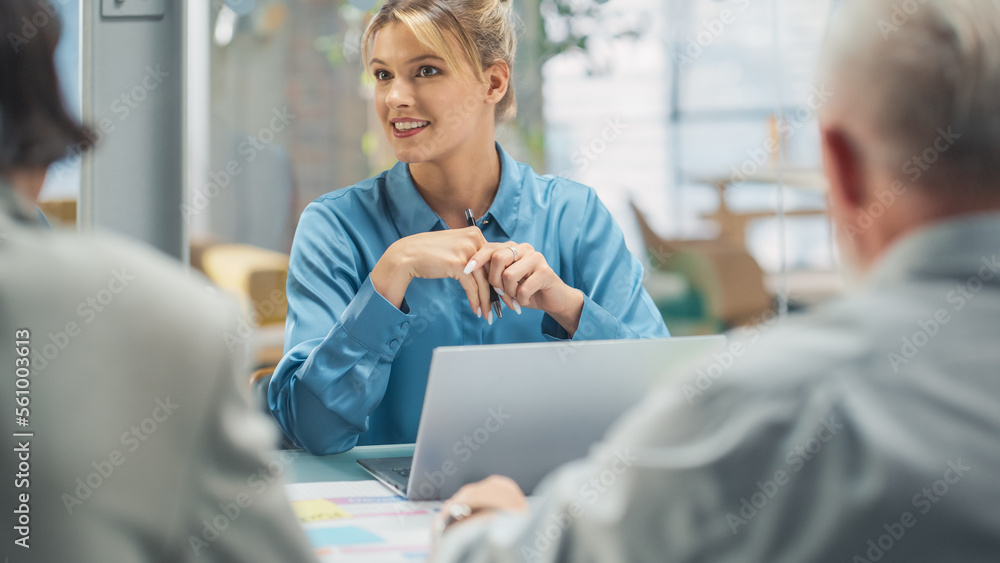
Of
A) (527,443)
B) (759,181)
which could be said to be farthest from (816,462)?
(759,181)

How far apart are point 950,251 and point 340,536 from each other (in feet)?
1.98

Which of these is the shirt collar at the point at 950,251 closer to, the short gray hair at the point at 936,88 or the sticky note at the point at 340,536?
the short gray hair at the point at 936,88

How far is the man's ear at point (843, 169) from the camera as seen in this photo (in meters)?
0.54

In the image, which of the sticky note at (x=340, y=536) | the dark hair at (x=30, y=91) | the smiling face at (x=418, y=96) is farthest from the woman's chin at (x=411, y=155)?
the dark hair at (x=30, y=91)

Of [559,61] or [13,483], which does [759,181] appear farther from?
[13,483]

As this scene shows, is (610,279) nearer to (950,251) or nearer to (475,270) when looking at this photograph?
(475,270)

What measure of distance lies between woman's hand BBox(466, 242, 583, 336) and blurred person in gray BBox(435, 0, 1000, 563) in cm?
77

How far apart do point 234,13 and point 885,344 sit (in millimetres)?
3019

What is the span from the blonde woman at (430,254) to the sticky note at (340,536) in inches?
14.9

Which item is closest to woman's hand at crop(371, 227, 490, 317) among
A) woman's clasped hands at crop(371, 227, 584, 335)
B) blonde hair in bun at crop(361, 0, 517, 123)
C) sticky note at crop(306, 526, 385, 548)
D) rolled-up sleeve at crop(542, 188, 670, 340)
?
woman's clasped hands at crop(371, 227, 584, 335)

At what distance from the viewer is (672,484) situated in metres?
0.49

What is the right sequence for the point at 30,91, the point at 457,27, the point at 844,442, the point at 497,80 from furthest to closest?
the point at 497,80
the point at 457,27
the point at 30,91
the point at 844,442

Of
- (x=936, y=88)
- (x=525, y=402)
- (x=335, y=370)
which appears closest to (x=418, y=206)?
(x=335, y=370)

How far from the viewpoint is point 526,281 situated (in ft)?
4.29
